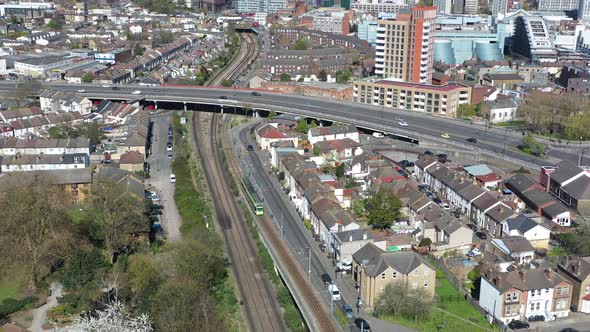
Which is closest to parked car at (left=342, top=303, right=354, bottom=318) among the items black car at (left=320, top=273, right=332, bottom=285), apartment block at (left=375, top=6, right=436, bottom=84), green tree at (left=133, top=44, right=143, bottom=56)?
black car at (left=320, top=273, right=332, bottom=285)

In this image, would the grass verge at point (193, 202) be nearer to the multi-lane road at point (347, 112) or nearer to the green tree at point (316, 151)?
the multi-lane road at point (347, 112)

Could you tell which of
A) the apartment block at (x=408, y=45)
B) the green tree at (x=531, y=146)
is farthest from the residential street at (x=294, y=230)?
the apartment block at (x=408, y=45)

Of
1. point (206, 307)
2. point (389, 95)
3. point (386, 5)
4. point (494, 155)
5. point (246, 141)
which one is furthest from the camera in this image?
point (386, 5)

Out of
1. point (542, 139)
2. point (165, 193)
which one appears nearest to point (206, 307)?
point (165, 193)

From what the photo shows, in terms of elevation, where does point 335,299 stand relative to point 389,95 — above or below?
below

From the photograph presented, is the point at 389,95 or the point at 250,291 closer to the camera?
the point at 250,291

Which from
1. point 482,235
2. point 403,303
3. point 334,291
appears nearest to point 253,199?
point 334,291

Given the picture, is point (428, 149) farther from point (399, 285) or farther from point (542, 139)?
point (399, 285)

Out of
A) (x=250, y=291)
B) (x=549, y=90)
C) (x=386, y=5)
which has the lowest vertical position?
(x=250, y=291)
